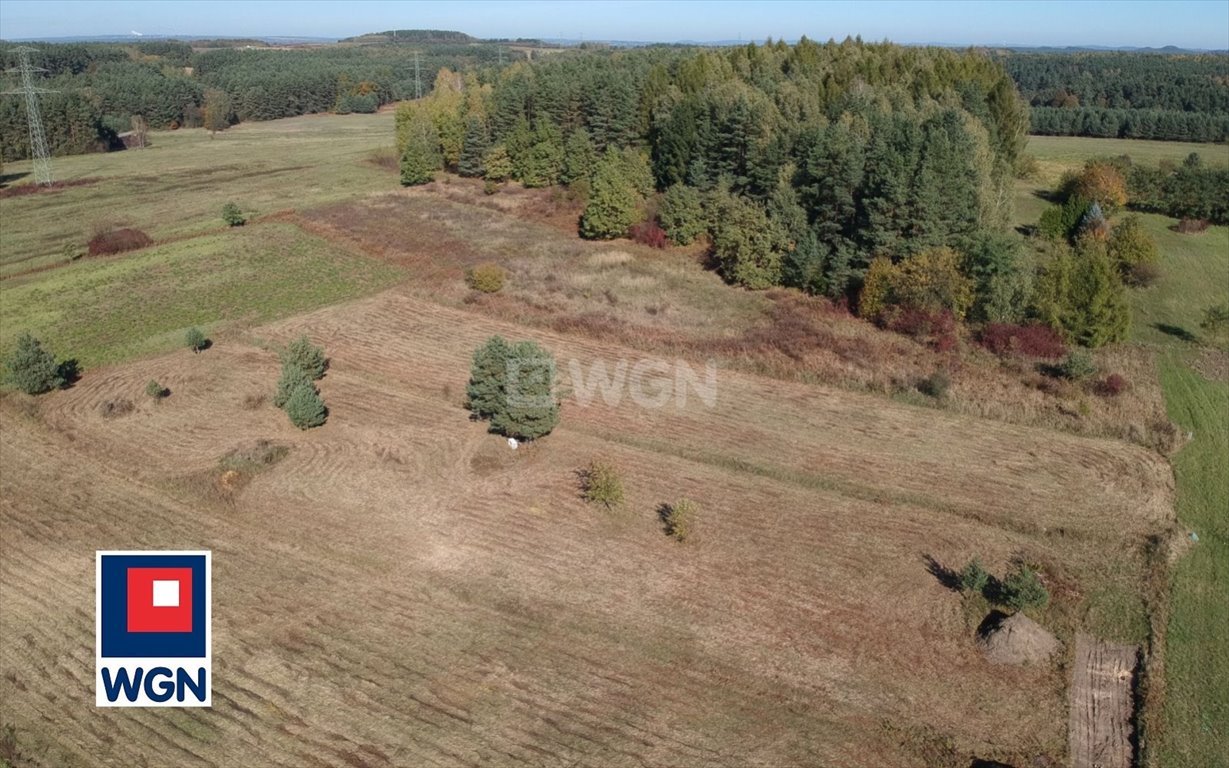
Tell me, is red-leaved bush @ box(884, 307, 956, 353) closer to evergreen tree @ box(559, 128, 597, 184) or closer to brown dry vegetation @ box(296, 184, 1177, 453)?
brown dry vegetation @ box(296, 184, 1177, 453)

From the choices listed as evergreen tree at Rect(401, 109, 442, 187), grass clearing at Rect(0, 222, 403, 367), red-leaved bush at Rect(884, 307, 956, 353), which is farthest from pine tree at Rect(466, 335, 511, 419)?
evergreen tree at Rect(401, 109, 442, 187)

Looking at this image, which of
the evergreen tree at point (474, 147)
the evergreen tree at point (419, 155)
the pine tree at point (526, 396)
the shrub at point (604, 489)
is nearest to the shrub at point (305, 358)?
the pine tree at point (526, 396)

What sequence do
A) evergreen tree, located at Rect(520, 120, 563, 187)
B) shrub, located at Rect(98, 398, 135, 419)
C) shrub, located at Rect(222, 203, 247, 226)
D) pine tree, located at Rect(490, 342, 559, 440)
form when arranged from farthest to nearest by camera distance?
evergreen tree, located at Rect(520, 120, 563, 187), shrub, located at Rect(222, 203, 247, 226), shrub, located at Rect(98, 398, 135, 419), pine tree, located at Rect(490, 342, 559, 440)

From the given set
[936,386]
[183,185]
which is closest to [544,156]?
[183,185]

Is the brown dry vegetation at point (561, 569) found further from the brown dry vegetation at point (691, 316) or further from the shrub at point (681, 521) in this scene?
the brown dry vegetation at point (691, 316)

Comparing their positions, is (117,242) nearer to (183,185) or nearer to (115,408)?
(183,185)

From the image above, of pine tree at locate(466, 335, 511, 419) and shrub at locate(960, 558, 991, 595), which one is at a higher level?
pine tree at locate(466, 335, 511, 419)
